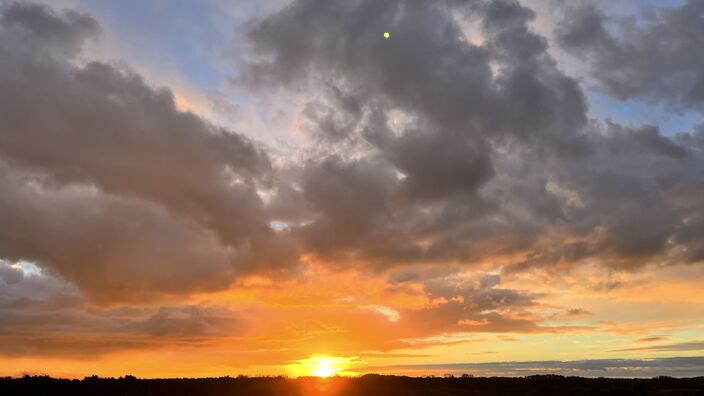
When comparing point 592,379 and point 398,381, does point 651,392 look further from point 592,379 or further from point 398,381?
point 398,381

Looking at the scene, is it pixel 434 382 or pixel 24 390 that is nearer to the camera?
pixel 24 390

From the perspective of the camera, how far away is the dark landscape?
52.7m

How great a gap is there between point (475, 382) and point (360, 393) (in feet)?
44.1

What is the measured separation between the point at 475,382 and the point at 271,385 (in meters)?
21.0

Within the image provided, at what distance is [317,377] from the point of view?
6131 centimetres

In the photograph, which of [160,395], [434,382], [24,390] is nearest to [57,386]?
[24,390]

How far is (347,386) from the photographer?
5712 cm

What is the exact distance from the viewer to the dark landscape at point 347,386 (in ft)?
173

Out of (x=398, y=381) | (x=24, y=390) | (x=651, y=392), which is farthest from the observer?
(x=398, y=381)

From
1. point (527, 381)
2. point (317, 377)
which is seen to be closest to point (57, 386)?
point (317, 377)

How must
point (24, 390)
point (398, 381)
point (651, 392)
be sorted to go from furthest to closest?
point (398, 381) → point (651, 392) → point (24, 390)

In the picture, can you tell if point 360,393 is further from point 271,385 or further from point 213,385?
point 213,385

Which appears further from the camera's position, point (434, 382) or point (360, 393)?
point (434, 382)

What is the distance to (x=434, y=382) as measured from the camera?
197 feet
